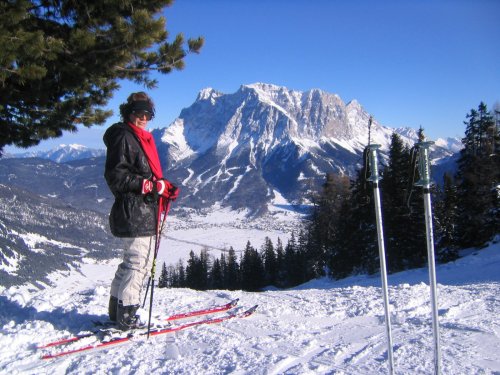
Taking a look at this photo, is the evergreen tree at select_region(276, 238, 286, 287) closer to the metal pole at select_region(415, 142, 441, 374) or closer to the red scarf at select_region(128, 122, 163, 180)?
the red scarf at select_region(128, 122, 163, 180)

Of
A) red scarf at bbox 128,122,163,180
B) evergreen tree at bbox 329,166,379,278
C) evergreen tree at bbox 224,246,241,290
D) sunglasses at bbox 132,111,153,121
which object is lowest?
evergreen tree at bbox 224,246,241,290

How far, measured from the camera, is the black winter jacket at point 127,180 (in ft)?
16.1

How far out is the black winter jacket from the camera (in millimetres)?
4895

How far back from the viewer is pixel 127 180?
4.88m

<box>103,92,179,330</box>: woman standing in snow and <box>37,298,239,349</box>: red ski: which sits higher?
<box>103,92,179,330</box>: woman standing in snow

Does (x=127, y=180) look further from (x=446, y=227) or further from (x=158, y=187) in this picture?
(x=446, y=227)

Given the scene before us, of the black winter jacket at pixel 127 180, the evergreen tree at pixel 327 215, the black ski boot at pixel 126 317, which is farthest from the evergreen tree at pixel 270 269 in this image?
the black winter jacket at pixel 127 180

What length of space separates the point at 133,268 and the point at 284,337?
2257mm

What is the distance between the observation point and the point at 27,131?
7832 mm

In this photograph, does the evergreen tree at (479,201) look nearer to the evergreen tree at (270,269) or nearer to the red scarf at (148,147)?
the evergreen tree at (270,269)

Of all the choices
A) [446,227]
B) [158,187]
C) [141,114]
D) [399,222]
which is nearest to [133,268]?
[158,187]

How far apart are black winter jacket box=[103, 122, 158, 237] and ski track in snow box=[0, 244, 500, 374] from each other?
1.52 m

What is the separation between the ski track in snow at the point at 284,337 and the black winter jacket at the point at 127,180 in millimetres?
1525

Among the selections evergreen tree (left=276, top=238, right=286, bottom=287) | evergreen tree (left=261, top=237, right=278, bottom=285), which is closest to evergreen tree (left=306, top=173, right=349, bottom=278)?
evergreen tree (left=276, top=238, right=286, bottom=287)
